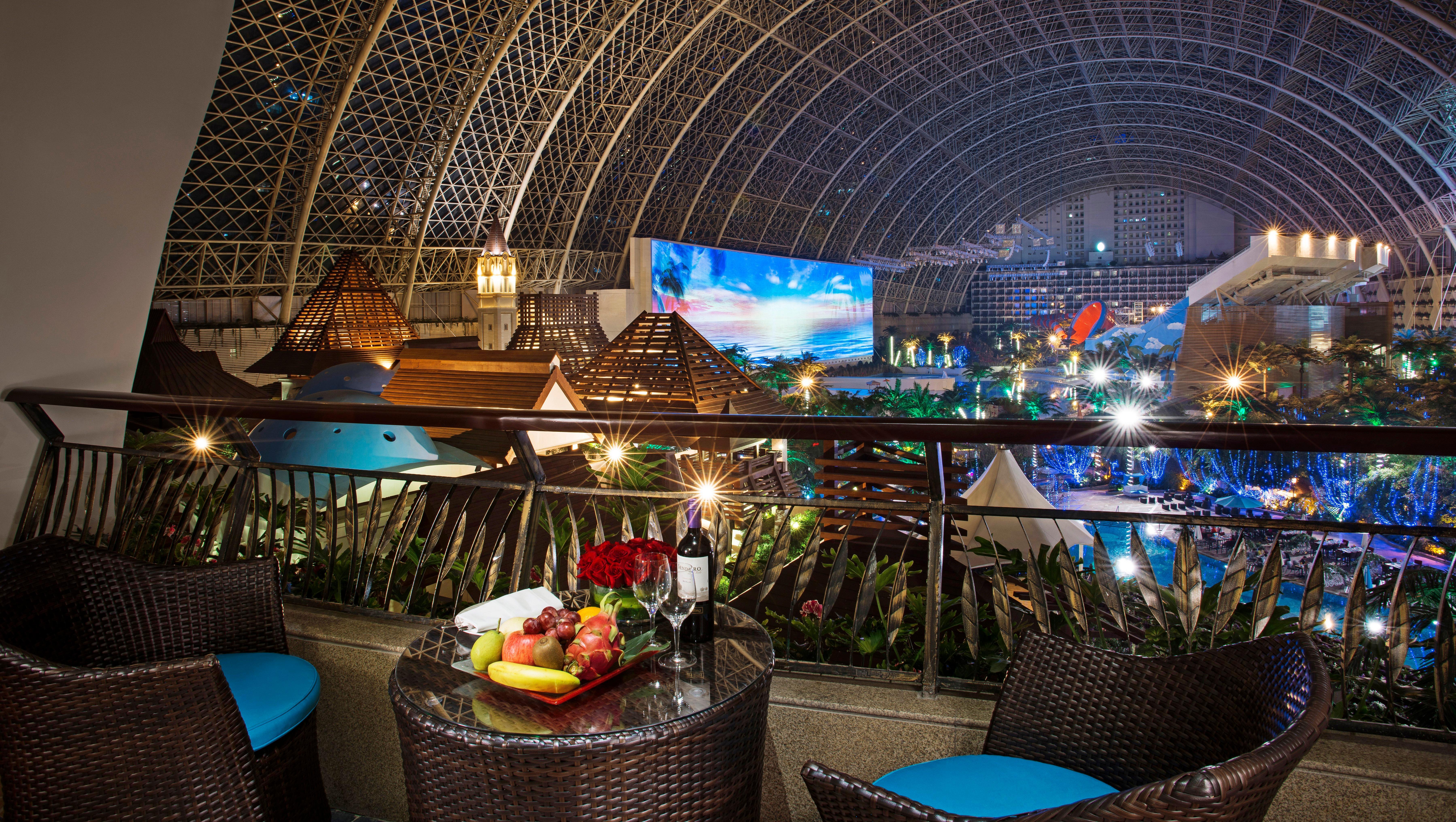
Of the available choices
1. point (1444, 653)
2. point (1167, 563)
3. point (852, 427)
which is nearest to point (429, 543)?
point (852, 427)

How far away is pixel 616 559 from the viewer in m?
1.77

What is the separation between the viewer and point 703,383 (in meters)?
9.05

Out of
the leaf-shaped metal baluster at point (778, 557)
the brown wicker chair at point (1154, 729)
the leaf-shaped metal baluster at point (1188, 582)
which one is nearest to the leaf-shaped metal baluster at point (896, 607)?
the leaf-shaped metal baluster at point (778, 557)

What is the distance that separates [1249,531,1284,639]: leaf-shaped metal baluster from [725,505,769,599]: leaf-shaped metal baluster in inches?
49.1

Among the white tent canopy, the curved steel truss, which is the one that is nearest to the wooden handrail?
the white tent canopy

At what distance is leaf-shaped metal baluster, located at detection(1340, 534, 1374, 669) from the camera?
2.01 meters

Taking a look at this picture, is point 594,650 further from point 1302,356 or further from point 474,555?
point 1302,356

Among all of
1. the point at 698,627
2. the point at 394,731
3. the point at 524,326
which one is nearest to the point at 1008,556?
the point at 698,627

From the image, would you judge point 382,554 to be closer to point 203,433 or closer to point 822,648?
point 203,433

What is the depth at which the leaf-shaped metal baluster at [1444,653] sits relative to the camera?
77.8 inches

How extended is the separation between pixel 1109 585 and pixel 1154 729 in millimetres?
609

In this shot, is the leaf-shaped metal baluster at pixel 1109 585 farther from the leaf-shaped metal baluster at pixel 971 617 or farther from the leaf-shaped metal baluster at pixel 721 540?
the leaf-shaped metal baluster at pixel 721 540

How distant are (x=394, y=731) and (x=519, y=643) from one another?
4.03ft

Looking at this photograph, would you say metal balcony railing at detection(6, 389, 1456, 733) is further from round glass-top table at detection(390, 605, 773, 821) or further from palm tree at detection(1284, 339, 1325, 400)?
palm tree at detection(1284, 339, 1325, 400)
